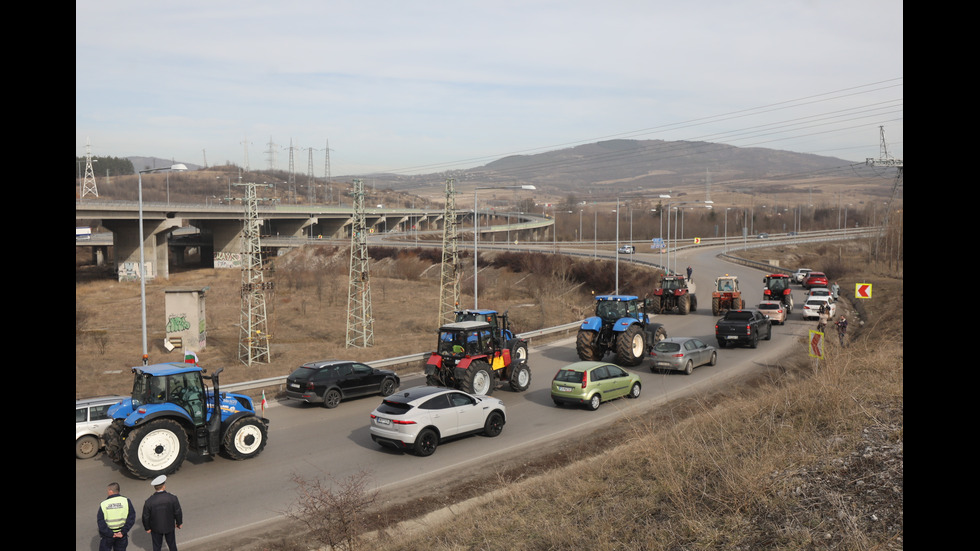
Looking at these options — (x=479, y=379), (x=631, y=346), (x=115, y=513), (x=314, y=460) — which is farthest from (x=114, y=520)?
(x=631, y=346)

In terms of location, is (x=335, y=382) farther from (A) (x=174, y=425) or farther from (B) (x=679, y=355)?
(B) (x=679, y=355)

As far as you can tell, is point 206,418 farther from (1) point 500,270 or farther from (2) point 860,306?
(1) point 500,270

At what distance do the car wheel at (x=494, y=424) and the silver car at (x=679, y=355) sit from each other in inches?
324

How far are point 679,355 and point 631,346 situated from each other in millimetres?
1718

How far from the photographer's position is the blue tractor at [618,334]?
23109 mm

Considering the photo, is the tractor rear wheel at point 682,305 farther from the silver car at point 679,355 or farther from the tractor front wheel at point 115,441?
the tractor front wheel at point 115,441

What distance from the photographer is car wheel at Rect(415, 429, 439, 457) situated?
1418 cm

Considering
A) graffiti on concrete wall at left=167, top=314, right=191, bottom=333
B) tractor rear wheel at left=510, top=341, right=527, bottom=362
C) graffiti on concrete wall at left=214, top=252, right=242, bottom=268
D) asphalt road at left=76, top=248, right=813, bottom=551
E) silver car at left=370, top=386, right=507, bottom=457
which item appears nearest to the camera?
asphalt road at left=76, top=248, right=813, bottom=551

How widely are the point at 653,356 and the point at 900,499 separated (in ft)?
49.3

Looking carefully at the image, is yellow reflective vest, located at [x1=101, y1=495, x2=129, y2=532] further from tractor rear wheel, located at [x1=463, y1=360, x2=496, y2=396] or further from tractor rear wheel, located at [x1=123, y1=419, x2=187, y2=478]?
tractor rear wheel, located at [x1=463, y1=360, x2=496, y2=396]

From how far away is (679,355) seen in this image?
22.0 m

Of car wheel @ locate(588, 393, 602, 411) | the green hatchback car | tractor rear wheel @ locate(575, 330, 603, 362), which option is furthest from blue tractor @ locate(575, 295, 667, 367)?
car wheel @ locate(588, 393, 602, 411)
